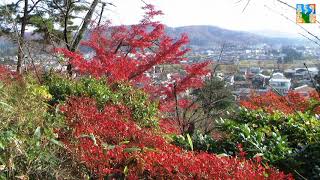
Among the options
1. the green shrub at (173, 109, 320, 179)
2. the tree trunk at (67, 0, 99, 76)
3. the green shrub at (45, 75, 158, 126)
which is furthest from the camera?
the tree trunk at (67, 0, 99, 76)

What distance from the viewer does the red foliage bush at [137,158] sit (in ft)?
11.3

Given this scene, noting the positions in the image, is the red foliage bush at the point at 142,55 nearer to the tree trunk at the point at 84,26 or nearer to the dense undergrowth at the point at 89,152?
the tree trunk at the point at 84,26

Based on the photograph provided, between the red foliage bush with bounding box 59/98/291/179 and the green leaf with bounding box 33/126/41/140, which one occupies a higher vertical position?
the green leaf with bounding box 33/126/41/140

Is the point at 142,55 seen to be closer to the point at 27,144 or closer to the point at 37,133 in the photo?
the point at 37,133

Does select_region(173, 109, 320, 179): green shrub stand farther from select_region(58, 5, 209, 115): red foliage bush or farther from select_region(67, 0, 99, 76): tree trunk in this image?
select_region(67, 0, 99, 76): tree trunk

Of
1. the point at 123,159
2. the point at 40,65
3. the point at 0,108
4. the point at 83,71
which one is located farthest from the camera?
the point at 40,65

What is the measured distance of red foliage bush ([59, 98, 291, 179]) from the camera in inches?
136

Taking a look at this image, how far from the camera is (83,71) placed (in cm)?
1048

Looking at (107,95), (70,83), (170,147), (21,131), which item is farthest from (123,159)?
(70,83)

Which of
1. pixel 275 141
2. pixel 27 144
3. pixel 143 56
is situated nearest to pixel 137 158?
pixel 27 144

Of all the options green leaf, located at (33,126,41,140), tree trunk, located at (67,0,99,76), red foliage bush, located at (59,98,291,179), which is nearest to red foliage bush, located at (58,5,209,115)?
tree trunk, located at (67,0,99,76)

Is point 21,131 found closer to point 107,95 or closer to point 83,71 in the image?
point 107,95

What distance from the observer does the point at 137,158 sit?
392cm

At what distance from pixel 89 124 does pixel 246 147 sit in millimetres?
1926
